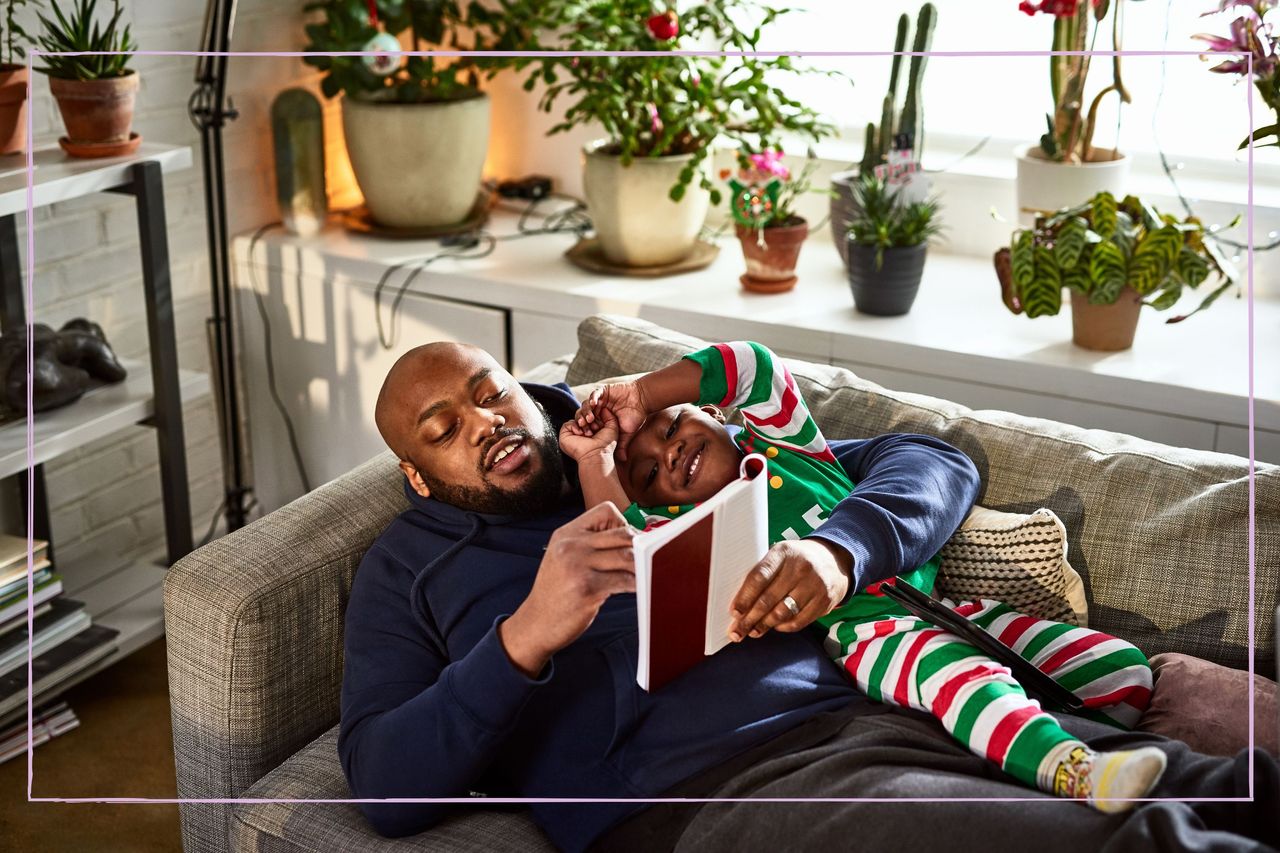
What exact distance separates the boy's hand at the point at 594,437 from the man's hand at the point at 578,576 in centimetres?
21

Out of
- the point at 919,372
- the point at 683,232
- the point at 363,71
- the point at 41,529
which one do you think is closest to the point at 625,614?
the point at 919,372

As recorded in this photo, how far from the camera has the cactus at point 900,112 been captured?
2344 millimetres

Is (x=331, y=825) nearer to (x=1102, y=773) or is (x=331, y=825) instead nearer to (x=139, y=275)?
(x=1102, y=773)

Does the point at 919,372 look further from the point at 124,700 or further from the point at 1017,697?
the point at 124,700

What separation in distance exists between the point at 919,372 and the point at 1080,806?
1.12 metres

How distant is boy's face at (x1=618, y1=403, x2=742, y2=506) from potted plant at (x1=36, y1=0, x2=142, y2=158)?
116 centimetres

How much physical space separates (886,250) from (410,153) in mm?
1011

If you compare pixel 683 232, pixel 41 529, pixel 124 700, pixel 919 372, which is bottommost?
pixel 124 700

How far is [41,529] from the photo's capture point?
238 cm

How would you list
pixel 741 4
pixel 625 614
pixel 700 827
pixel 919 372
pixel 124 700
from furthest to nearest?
pixel 741 4
pixel 124 700
pixel 919 372
pixel 625 614
pixel 700 827

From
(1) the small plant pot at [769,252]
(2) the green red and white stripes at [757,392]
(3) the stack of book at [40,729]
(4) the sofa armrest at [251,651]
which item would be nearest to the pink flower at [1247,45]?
(1) the small plant pot at [769,252]

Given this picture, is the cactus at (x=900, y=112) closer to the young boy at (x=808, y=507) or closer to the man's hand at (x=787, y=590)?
the young boy at (x=808, y=507)

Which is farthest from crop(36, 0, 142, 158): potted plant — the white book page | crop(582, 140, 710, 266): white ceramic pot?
the white book page

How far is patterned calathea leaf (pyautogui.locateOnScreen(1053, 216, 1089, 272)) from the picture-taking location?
2080 millimetres
